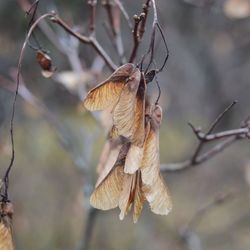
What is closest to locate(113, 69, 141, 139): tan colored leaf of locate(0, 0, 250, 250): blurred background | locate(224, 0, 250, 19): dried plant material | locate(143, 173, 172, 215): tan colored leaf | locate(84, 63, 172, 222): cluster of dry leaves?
Answer: locate(84, 63, 172, 222): cluster of dry leaves

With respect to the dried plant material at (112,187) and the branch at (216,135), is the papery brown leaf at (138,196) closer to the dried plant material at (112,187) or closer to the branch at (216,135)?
the dried plant material at (112,187)

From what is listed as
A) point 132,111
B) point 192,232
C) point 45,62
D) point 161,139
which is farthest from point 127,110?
point 161,139

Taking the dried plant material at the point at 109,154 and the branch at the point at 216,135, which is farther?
the branch at the point at 216,135

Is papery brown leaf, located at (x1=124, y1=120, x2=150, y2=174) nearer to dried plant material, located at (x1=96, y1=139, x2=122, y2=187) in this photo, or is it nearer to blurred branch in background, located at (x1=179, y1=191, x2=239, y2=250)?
dried plant material, located at (x1=96, y1=139, x2=122, y2=187)

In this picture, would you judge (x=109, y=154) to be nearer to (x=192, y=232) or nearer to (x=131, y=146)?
(x=131, y=146)

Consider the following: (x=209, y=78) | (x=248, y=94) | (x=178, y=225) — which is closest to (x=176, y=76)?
(x=209, y=78)

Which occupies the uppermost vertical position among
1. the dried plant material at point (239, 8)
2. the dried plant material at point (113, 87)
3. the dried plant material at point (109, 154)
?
the dried plant material at point (113, 87)

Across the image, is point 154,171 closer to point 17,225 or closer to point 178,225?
point 17,225

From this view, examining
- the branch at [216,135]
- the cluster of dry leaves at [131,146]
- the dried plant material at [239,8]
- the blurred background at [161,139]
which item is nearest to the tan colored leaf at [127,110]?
the cluster of dry leaves at [131,146]
